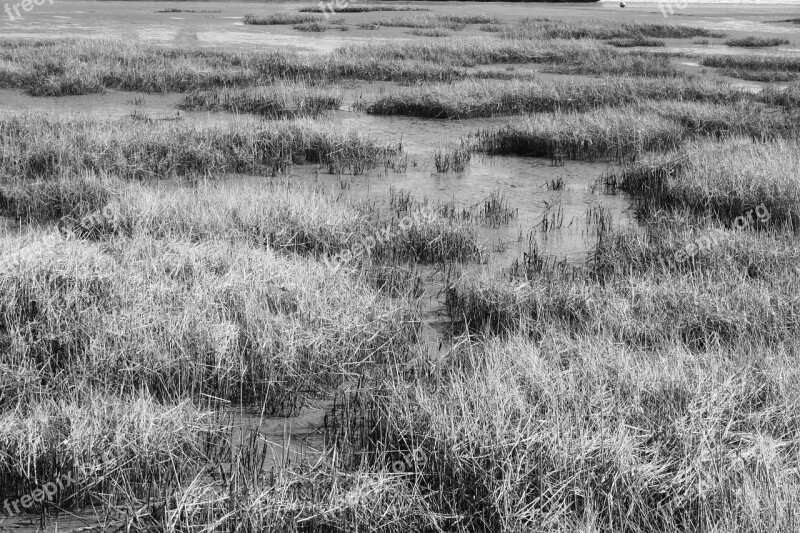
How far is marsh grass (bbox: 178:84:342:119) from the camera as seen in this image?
1572 cm

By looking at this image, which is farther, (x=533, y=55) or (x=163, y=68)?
(x=533, y=55)

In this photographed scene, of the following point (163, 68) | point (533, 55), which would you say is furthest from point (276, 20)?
point (163, 68)

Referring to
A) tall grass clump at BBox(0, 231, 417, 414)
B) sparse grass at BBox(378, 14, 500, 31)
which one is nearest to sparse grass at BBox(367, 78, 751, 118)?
tall grass clump at BBox(0, 231, 417, 414)

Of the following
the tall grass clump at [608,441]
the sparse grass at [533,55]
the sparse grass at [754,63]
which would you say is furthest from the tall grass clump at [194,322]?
the sparse grass at [754,63]

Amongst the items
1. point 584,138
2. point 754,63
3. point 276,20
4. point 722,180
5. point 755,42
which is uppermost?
point 276,20

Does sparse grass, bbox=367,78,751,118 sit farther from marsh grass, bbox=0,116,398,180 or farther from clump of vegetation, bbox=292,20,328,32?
clump of vegetation, bbox=292,20,328,32

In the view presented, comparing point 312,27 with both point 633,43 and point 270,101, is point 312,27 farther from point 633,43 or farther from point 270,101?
point 270,101

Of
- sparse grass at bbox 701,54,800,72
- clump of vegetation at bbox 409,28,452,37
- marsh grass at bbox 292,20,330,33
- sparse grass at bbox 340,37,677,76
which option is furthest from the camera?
marsh grass at bbox 292,20,330,33

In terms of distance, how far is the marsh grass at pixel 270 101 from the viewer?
51.6 feet

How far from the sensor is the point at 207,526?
375 centimetres

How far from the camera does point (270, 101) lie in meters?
16.1

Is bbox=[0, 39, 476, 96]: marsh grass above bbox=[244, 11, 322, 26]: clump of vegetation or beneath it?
beneath

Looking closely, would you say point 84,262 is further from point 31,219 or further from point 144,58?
point 144,58

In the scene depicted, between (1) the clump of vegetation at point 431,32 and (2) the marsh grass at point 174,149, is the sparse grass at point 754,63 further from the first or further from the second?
(2) the marsh grass at point 174,149
